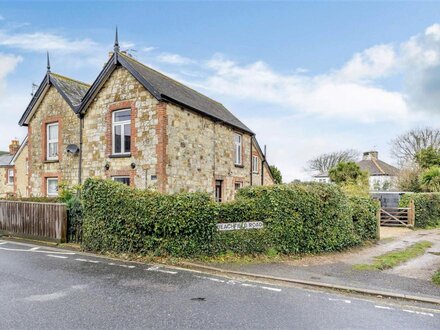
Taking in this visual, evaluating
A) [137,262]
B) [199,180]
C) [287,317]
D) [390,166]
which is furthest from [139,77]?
[390,166]

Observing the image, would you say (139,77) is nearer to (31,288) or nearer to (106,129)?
(106,129)

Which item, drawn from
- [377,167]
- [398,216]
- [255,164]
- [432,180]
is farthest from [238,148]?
[377,167]

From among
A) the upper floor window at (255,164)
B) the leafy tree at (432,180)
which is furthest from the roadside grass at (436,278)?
the leafy tree at (432,180)

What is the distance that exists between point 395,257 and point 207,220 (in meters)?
5.94

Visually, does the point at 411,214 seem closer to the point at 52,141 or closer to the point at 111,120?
the point at 111,120

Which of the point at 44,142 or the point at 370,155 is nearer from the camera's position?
the point at 44,142

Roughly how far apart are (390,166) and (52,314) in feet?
184

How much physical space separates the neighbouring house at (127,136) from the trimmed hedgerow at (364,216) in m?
6.76

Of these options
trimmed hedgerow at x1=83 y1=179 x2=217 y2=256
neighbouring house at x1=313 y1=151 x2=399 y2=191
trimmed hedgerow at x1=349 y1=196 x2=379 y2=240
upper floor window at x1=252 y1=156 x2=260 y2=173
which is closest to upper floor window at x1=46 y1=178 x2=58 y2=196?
trimmed hedgerow at x1=83 y1=179 x2=217 y2=256

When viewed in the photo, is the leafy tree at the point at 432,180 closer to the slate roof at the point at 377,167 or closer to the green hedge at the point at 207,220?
the green hedge at the point at 207,220

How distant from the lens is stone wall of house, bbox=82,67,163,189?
13711 mm

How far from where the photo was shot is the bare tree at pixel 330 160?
54.7 metres

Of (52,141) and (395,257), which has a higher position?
(52,141)

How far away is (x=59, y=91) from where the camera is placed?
55.6 ft
